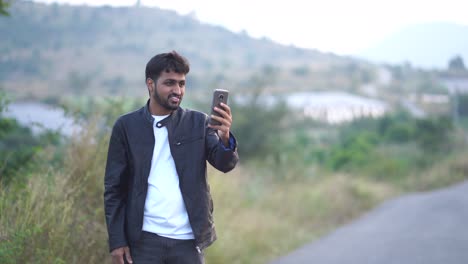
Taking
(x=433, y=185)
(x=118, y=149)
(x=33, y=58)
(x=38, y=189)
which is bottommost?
(x=433, y=185)

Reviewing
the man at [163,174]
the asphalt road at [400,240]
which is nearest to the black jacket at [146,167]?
the man at [163,174]

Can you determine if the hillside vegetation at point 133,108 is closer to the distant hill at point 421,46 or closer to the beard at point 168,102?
the beard at point 168,102

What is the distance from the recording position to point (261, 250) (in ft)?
31.8

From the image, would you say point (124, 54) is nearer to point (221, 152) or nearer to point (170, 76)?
point (170, 76)

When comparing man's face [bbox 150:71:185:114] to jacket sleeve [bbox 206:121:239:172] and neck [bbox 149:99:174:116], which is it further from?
jacket sleeve [bbox 206:121:239:172]

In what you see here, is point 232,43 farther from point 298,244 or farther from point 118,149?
point 118,149

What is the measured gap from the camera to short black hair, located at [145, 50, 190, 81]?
3947 millimetres

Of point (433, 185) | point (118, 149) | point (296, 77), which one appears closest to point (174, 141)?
point (118, 149)

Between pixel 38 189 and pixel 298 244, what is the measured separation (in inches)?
238

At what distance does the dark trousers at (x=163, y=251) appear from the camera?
12.7 ft

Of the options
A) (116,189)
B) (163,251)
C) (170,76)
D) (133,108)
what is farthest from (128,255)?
(133,108)

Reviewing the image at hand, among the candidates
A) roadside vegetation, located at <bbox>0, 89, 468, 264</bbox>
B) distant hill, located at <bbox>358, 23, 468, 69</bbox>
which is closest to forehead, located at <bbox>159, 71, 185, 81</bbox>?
roadside vegetation, located at <bbox>0, 89, 468, 264</bbox>

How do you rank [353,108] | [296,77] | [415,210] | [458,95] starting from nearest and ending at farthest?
[415,210]
[458,95]
[353,108]
[296,77]

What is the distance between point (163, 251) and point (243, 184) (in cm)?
832
